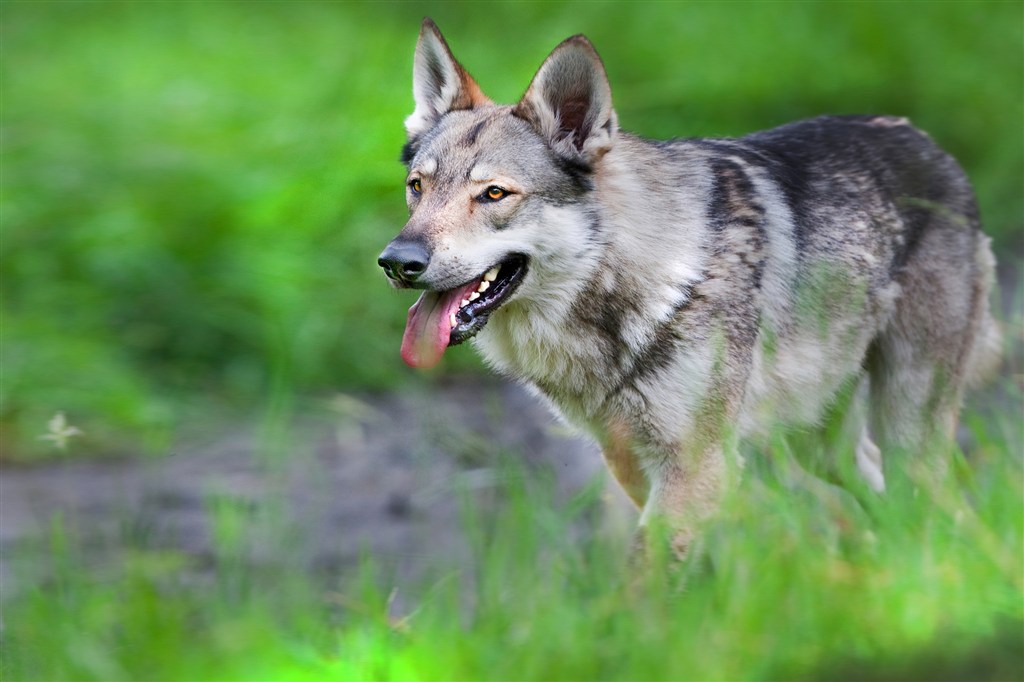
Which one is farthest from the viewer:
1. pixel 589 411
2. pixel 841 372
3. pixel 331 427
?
pixel 331 427

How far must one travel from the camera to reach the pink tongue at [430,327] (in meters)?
3.52

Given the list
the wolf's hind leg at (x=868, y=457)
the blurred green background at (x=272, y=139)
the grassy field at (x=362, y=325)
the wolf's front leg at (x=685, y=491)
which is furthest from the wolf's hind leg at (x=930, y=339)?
the blurred green background at (x=272, y=139)

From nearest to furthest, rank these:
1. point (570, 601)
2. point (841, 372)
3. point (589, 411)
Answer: point (570, 601), point (589, 411), point (841, 372)

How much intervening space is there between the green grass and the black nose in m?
0.66

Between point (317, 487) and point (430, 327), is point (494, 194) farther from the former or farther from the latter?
point (317, 487)

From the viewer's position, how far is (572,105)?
379 centimetres

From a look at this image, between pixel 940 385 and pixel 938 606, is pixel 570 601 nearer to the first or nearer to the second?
pixel 938 606

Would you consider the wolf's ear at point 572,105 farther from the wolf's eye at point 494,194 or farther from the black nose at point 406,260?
the black nose at point 406,260

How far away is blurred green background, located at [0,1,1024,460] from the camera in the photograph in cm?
601

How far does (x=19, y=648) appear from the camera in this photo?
10.4 feet

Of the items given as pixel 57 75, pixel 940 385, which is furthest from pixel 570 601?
pixel 57 75

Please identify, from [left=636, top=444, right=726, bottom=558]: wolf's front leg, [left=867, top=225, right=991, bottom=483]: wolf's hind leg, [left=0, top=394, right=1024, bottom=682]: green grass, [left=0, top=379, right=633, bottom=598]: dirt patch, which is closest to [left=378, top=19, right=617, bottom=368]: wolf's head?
[left=0, top=379, right=633, bottom=598]: dirt patch

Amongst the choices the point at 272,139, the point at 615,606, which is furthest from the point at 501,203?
the point at 272,139

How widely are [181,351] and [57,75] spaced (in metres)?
2.48
